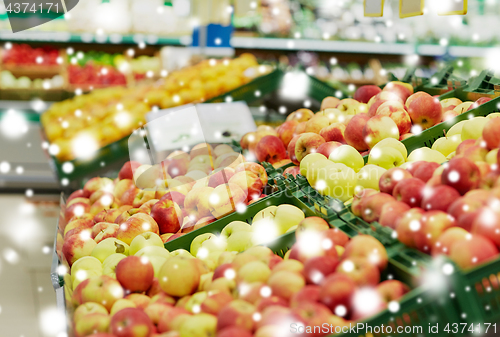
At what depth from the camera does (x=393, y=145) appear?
1.50 metres

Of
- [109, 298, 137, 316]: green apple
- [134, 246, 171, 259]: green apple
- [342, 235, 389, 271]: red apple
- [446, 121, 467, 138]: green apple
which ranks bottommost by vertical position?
[109, 298, 137, 316]: green apple

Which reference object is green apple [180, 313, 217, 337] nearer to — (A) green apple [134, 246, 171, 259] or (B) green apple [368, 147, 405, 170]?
(A) green apple [134, 246, 171, 259]

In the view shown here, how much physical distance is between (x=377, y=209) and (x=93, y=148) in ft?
7.05

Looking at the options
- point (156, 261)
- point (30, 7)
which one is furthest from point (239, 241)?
point (30, 7)

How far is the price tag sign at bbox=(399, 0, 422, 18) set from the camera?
157 cm

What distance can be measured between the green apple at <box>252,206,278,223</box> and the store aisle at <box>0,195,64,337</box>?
102 centimetres

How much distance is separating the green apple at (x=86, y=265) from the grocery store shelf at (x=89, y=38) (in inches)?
142

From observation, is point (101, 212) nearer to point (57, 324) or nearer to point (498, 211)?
point (57, 324)

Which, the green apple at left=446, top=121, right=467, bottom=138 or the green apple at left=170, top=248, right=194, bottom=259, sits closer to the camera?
the green apple at left=170, top=248, right=194, bottom=259

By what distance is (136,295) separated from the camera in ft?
3.88

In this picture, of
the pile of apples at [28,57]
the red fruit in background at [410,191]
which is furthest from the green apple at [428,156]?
the pile of apples at [28,57]

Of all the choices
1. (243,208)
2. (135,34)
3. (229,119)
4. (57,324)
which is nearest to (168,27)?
(135,34)

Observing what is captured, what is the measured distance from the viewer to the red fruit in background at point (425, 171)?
123cm

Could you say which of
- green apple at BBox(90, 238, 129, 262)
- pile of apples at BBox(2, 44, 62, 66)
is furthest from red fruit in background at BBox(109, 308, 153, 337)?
pile of apples at BBox(2, 44, 62, 66)
